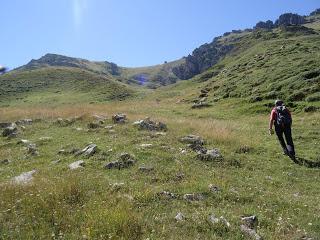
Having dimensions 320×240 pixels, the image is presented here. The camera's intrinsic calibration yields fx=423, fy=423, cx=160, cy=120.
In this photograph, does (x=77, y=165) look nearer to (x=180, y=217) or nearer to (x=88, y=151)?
(x=88, y=151)

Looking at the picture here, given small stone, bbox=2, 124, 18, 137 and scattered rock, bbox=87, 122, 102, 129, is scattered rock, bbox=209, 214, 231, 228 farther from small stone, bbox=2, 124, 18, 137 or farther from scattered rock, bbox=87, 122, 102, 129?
small stone, bbox=2, 124, 18, 137

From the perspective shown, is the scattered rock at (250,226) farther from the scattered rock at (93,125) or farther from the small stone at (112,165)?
the scattered rock at (93,125)

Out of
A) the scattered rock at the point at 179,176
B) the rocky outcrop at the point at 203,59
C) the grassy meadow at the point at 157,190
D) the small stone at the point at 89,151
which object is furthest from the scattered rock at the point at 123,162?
the rocky outcrop at the point at 203,59

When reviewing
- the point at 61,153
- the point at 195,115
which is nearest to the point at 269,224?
the point at 61,153

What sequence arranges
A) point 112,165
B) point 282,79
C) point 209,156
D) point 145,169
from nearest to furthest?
1. point 145,169
2. point 112,165
3. point 209,156
4. point 282,79

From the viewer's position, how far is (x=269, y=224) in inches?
383

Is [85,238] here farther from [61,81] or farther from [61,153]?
[61,81]

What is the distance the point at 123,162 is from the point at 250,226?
6499mm

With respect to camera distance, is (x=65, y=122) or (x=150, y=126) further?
(x=65, y=122)

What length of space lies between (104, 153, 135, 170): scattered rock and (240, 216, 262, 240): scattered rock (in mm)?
6033

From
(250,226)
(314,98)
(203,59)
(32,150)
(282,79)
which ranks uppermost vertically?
(203,59)

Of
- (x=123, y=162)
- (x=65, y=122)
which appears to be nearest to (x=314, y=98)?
(x=65, y=122)

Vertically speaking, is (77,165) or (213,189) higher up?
(77,165)

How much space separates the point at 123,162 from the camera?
49.5 feet
